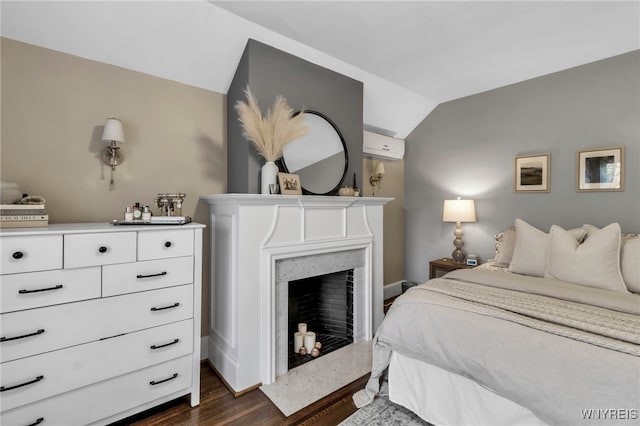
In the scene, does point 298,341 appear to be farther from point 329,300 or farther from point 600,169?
point 600,169

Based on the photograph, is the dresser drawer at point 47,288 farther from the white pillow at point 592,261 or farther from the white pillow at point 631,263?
the white pillow at point 631,263

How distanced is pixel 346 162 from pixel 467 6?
1.38 metres

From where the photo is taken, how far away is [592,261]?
6.32 ft

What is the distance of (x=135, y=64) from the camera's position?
2010mm

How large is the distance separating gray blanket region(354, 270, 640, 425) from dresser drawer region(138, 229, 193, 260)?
1.27 meters

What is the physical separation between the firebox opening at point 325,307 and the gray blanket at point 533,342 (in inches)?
33.6

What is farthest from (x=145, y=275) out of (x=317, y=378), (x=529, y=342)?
(x=529, y=342)

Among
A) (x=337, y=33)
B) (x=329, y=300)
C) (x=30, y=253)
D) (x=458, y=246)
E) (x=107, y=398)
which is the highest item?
(x=337, y=33)

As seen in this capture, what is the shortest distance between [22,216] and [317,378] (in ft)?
6.39

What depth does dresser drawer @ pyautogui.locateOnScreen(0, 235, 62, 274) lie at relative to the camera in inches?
50.9

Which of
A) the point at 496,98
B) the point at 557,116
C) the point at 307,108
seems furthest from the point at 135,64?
the point at 557,116

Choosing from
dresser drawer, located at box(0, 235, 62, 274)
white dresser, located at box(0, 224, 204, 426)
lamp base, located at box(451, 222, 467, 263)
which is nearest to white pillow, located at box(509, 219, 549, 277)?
lamp base, located at box(451, 222, 467, 263)

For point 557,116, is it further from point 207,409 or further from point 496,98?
point 207,409

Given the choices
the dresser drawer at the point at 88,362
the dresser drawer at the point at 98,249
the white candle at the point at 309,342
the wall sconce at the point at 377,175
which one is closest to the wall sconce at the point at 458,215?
the wall sconce at the point at 377,175
